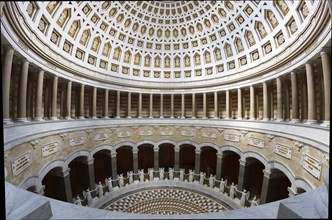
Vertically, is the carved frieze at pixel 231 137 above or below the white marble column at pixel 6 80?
below

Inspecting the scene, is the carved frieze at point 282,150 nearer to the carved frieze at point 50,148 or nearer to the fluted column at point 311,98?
the fluted column at point 311,98

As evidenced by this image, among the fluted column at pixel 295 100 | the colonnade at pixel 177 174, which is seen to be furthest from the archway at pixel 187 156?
the fluted column at pixel 295 100

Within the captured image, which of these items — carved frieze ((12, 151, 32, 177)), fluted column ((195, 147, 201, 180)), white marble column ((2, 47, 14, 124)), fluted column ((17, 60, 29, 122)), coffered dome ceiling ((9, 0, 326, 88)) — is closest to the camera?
white marble column ((2, 47, 14, 124))

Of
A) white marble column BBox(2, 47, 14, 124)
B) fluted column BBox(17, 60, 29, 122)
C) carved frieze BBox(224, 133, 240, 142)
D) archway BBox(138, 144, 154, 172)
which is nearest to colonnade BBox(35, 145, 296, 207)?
archway BBox(138, 144, 154, 172)

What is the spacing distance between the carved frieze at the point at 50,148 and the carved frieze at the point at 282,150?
12.5 metres

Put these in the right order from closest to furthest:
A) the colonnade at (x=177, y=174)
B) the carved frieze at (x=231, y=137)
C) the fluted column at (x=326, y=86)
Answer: the fluted column at (x=326, y=86)
the colonnade at (x=177, y=174)
the carved frieze at (x=231, y=137)

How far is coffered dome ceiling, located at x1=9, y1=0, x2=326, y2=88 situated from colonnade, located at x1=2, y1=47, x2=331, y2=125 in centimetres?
191

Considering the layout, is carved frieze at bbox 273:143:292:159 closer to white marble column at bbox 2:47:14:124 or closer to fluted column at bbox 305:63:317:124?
fluted column at bbox 305:63:317:124

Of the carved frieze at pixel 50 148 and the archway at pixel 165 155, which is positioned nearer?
the carved frieze at pixel 50 148

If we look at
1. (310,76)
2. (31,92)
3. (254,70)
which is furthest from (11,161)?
(254,70)

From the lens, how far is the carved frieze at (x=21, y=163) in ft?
20.1

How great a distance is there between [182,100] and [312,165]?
1258 cm

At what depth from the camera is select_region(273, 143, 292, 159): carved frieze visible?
28.3 feet

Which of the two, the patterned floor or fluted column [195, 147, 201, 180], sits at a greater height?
fluted column [195, 147, 201, 180]
